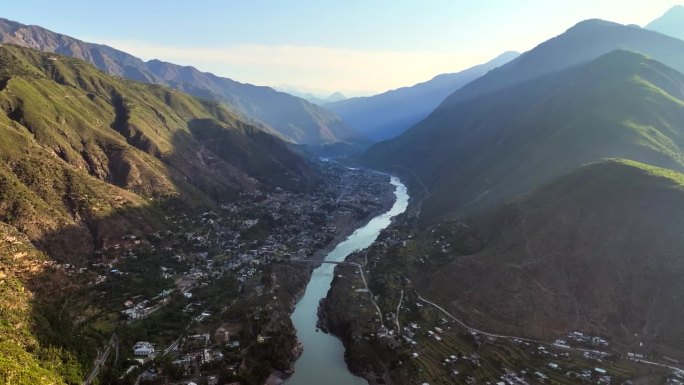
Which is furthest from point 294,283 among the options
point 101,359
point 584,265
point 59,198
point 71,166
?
point 71,166

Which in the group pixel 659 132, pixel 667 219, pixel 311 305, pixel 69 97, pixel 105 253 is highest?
pixel 69 97

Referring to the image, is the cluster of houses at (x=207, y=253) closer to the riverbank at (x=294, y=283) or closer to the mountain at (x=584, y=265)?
the riverbank at (x=294, y=283)

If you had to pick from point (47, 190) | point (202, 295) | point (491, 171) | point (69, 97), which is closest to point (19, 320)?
point (202, 295)

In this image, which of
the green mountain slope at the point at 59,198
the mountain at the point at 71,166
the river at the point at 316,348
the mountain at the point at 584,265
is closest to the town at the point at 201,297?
the river at the point at 316,348

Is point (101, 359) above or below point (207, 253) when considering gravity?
above

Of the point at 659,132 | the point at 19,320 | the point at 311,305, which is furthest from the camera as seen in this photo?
the point at 659,132

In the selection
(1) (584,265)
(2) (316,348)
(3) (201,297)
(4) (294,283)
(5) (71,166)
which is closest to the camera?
(2) (316,348)

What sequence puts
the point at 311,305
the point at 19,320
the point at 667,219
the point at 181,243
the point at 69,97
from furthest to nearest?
the point at 69,97 < the point at 181,243 < the point at 311,305 < the point at 667,219 < the point at 19,320

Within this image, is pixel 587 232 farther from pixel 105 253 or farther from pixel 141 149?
pixel 141 149

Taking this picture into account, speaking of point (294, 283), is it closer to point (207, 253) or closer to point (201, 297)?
point (201, 297)
